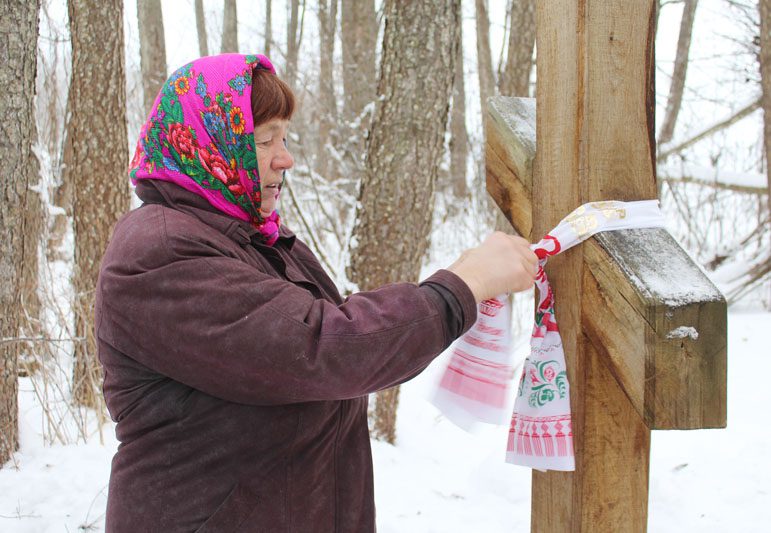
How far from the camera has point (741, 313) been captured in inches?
264

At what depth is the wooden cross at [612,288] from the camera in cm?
114

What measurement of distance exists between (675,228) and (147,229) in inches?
330

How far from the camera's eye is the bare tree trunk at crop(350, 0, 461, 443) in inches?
163

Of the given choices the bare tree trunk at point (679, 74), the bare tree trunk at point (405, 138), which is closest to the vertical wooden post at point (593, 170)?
the bare tree trunk at point (405, 138)

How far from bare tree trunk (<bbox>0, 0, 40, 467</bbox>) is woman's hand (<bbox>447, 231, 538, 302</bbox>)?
278 cm

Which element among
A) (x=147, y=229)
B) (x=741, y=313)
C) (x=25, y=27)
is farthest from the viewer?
(x=741, y=313)

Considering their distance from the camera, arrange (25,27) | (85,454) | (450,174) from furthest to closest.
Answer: (450,174) < (85,454) < (25,27)

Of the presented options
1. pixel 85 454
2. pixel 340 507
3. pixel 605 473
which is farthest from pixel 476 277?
pixel 85 454

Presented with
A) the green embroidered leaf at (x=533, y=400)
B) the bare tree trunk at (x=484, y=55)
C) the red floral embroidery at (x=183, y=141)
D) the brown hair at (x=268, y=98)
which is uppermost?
the bare tree trunk at (x=484, y=55)

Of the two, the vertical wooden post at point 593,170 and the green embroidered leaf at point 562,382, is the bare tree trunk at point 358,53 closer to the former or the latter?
the vertical wooden post at point 593,170

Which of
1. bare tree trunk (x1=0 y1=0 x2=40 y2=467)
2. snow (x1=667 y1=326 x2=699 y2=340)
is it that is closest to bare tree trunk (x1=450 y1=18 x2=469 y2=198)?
bare tree trunk (x1=0 y1=0 x2=40 y2=467)

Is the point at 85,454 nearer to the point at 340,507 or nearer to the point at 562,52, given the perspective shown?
the point at 340,507

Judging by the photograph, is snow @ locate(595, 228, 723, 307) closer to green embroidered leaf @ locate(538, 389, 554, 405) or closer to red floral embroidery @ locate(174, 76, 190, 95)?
green embroidered leaf @ locate(538, 389, 554, 405)

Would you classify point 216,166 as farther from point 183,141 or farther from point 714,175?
point 714,175
